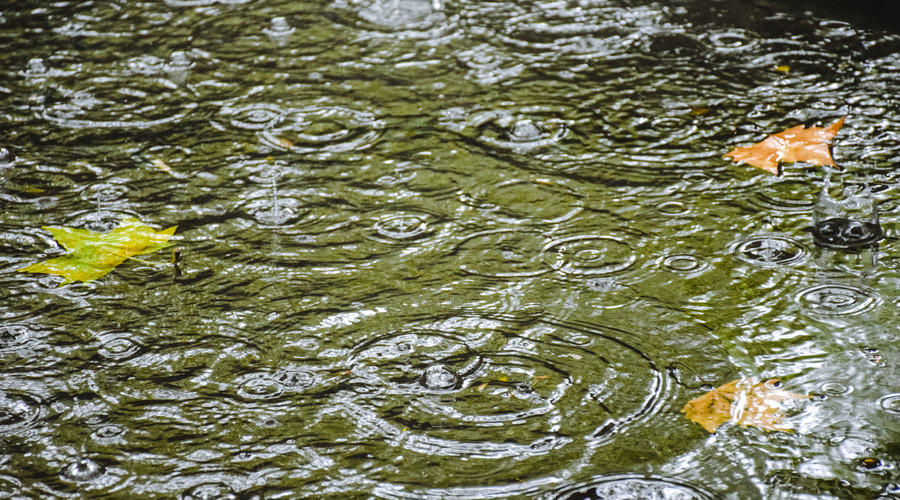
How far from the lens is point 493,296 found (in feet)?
8.03

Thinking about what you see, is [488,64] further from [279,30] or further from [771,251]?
[771,251]

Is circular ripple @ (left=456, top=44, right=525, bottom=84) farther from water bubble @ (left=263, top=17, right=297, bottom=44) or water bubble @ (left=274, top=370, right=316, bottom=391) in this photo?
water bubble @ (left=274, top=370, right=316, bottom=391)

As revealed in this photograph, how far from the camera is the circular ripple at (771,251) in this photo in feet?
8.30

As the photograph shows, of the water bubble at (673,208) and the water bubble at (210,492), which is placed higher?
the water bubble at (673,208)

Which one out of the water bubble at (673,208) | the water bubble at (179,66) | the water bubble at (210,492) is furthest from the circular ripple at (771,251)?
the water bubble at (179,66)

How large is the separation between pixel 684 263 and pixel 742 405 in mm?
623

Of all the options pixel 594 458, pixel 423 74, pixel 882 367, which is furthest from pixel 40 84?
pixel 882 367

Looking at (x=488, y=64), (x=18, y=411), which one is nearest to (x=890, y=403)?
(x=18, y=411)

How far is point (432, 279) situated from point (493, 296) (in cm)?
20

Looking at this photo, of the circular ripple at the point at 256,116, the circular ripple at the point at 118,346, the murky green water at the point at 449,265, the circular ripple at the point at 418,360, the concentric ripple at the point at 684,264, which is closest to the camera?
the murky green water at the point at 449,265

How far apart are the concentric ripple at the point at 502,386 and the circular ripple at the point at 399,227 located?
19.5 inches

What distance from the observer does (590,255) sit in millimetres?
2613

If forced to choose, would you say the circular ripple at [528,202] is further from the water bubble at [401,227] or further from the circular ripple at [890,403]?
the circular ripple at [890,403]

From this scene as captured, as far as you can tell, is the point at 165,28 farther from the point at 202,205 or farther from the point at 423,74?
the point at 202,205
